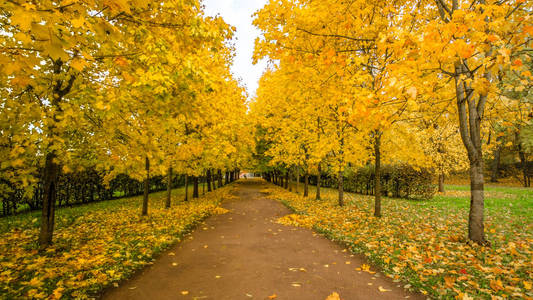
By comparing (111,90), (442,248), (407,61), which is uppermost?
(407,61)

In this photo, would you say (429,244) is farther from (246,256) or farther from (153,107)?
(153,107)

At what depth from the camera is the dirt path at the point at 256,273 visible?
13.4ft

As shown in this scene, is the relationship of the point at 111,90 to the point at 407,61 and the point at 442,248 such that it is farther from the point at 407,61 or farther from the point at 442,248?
the point at 442,248

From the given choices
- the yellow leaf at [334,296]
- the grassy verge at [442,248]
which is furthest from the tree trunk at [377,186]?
the yellow leaf at [334,296]

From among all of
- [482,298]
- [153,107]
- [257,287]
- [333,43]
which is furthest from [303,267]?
[333,43]

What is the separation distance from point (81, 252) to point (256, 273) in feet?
13.8

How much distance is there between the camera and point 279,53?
6.03 m

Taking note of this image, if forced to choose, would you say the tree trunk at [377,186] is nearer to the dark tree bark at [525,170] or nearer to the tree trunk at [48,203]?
the tree trunk at [48,203]

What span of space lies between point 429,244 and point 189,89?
22.3 ft

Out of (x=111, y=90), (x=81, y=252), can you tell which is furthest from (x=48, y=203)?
(x=111, y=90)

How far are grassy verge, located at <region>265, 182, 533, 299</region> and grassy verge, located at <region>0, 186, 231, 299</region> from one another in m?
4.93

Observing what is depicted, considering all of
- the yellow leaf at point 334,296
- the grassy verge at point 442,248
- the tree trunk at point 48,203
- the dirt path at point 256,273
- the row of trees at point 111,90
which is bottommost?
the dirt path at point 256,273

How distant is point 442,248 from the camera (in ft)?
18.9

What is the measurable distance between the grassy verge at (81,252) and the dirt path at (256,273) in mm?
420
